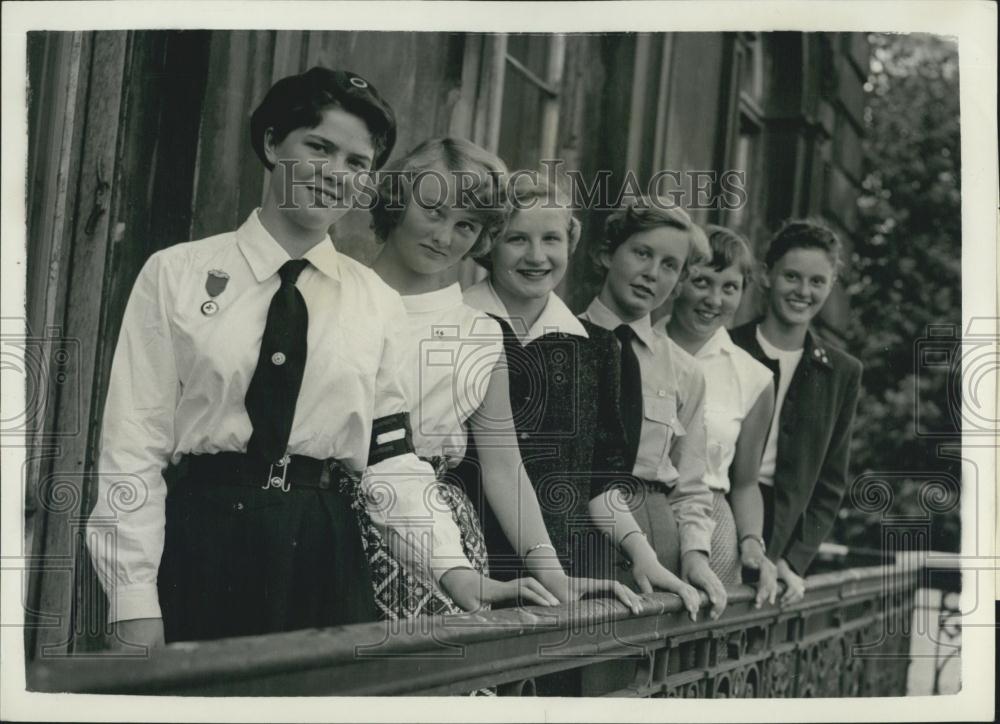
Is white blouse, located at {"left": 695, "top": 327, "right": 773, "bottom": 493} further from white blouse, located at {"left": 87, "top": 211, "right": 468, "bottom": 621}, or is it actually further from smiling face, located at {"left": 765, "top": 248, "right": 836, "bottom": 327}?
white blouse, located at {"left": 87, "top": 211, "right": 468, "bottom": 621}

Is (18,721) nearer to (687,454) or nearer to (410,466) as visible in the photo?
(410,466)

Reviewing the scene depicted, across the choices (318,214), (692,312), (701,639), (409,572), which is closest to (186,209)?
(318,214)

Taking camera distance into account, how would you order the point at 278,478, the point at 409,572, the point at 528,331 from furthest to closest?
1. the point at 528,331
2. the point at 409,572
3. the point at 278,478

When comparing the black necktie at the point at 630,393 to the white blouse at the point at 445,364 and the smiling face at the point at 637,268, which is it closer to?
the smiling face at the point at 637,268

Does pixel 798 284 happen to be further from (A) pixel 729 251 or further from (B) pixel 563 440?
(B) pixel 563 440

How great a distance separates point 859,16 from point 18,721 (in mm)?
3277

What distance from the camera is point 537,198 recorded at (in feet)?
13.7

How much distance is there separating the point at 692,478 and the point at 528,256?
3.19 ft

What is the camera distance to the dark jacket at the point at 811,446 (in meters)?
4.84

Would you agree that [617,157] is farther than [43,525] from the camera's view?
Yes

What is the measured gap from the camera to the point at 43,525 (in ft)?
12.1

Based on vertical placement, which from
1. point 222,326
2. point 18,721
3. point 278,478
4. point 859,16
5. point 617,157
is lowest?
point 18,721

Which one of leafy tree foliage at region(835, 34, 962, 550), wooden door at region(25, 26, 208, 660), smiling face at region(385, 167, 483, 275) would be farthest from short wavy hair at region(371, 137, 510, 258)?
leafy tree foliage at region(835, 34, 962, 550)

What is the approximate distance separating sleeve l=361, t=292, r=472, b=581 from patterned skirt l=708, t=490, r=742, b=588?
3.80 ft
